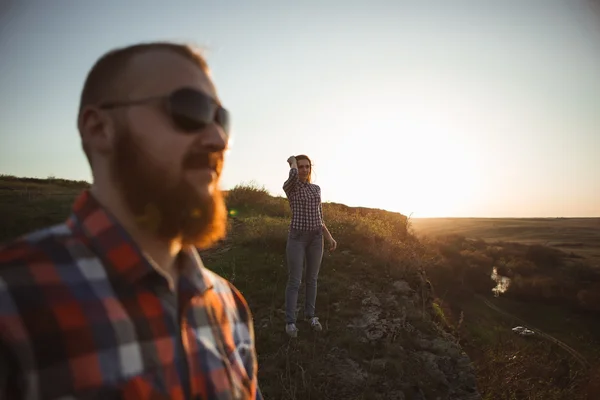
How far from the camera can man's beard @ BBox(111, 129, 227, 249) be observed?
108 cm

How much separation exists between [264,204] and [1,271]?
53.7 ft

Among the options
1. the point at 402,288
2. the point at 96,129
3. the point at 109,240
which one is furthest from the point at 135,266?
the point at 402,288

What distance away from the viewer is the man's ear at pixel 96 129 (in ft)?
3.63

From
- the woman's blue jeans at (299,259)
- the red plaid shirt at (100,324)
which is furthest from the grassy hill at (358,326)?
the red plaid shirt at (100,324)

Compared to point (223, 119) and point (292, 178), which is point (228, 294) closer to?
point (223, 119)

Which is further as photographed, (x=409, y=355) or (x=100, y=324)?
(x=409, y=355)

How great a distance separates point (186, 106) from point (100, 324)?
0.67 meters

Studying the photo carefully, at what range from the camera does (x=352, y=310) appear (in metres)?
6.81

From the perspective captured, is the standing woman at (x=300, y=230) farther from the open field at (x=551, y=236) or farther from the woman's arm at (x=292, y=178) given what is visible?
the open field at (x=551, y=236)

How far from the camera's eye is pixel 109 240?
1007 millimetres

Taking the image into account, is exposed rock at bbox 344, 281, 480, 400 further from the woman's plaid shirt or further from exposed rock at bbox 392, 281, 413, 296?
the woman's plaid shirt

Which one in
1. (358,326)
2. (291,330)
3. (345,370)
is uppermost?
(291,330)

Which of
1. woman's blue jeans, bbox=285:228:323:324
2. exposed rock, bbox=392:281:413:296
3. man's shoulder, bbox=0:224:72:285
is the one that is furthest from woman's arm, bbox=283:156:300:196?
man's shoulder, bbox=0:224:72:285

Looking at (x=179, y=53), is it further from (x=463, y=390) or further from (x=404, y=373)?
(x=463, y=390)
